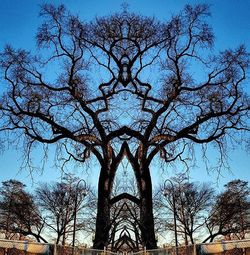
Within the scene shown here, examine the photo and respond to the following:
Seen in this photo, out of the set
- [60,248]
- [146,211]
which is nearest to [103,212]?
[146,211]

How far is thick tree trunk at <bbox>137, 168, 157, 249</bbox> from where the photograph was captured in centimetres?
1466

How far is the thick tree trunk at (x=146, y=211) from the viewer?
14.7 metres

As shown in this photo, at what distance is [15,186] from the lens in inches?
1444

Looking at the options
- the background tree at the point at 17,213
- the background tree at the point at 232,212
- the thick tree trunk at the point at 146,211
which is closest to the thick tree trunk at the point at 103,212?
the thick tree trunk at the point at 146,211

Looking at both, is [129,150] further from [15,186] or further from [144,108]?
[15,186]

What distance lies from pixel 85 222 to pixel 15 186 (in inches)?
380

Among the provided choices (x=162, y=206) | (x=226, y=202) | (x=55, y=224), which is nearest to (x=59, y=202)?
(x=55, y=224)

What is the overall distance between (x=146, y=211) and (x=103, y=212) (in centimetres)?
205

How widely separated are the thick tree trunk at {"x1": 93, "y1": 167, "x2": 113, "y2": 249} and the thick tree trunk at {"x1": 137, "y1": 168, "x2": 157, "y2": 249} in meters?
1.60

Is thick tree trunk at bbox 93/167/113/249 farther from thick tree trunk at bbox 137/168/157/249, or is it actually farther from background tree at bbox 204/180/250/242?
background tree at bbox 204/180/250/242

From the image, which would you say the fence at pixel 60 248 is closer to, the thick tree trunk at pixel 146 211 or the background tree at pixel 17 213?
the thick tree trunk at pixel 146 211

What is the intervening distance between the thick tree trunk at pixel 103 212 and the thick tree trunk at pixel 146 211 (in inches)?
62.8

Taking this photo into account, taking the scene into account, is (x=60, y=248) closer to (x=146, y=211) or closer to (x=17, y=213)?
(x=146, y=211)

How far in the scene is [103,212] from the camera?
50.2 feet
